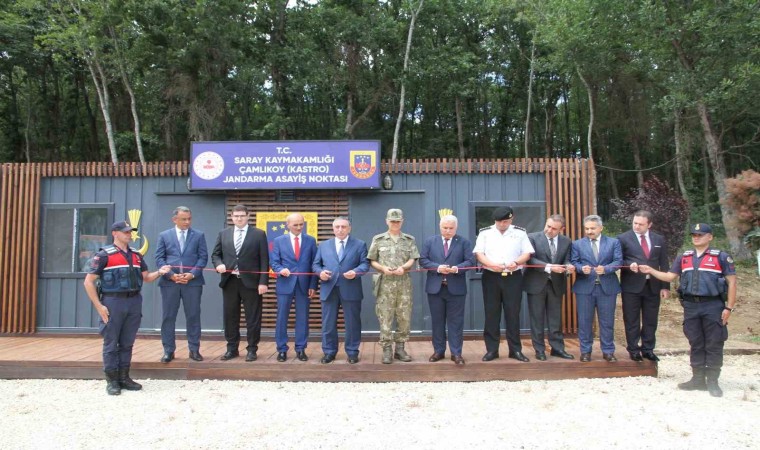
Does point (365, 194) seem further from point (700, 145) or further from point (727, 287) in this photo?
point (700, 145)

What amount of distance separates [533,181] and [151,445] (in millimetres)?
5200

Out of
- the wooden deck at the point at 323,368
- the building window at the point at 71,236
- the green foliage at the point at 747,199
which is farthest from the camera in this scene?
the building window at the point at 71,236

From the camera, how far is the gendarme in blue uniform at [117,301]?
461 centimetres

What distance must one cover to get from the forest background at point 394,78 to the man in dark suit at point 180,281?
38.9 feet

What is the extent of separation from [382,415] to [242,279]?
207 cm

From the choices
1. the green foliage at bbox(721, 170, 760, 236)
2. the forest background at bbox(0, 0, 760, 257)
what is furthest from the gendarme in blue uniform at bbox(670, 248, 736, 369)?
the forest background at bbox(0, 0, 760, 257)

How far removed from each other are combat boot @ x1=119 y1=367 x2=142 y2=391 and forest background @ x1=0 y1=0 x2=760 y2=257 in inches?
497

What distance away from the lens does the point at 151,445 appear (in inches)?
136

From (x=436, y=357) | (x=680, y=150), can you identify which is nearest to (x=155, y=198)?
(x=436, y=357)

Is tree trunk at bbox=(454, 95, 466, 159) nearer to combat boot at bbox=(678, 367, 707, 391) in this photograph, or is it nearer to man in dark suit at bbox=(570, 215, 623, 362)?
man in dark suit at bbox=(570, 215, 623, 362)

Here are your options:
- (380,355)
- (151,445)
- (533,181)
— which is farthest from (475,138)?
(151,445)

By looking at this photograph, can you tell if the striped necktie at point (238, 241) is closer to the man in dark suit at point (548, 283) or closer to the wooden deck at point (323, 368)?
the wooden deck at point (323, 368)

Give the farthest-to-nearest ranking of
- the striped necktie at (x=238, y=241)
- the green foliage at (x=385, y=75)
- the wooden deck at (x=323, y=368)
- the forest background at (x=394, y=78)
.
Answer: the green foliage at (x=385, y=75) < the forest background at (x=394, y=78) < the striped necktie at (x=238, y=241) < the wooden deck at (x=323, y=368)

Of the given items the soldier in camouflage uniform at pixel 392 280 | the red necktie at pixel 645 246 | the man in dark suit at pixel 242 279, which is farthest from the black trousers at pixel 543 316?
the man in dark suit at pixel 242 279
